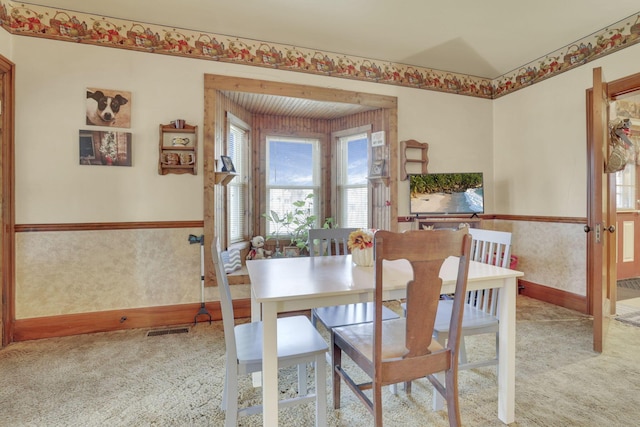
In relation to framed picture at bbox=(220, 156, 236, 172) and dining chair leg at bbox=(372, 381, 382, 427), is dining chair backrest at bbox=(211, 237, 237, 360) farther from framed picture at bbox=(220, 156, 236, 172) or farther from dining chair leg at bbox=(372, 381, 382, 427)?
framed picture at bbox=(220, 156, 236, 172)

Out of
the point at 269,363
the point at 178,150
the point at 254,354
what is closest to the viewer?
the point at 269,363

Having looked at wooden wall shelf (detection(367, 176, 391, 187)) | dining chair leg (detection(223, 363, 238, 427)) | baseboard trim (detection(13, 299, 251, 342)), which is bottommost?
baseboard trim (detection(13, 299, 251, 342))

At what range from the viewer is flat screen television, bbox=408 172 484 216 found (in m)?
3.71

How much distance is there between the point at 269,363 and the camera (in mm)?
1355

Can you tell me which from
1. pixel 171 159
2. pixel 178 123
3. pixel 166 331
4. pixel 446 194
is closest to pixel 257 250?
pixel 166 331

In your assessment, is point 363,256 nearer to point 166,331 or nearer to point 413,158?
point 166,331

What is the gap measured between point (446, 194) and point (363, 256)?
225 centimetres

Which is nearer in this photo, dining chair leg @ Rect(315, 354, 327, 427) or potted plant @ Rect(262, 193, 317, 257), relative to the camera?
dining chair leg @ Rect(315, 354, 327, 427)

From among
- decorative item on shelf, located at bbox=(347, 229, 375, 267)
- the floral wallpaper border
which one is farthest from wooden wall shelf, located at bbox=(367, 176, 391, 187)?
decorative item on shelf, located at bbox=(347, 229, 375, 267)

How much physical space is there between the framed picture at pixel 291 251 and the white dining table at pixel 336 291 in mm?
1982

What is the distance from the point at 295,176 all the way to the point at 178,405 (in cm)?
328

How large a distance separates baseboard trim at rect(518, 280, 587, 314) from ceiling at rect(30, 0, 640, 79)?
265 cm

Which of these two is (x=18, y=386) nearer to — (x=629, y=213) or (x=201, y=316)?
(x=201, y=316)

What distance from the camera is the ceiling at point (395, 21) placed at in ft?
8.69
